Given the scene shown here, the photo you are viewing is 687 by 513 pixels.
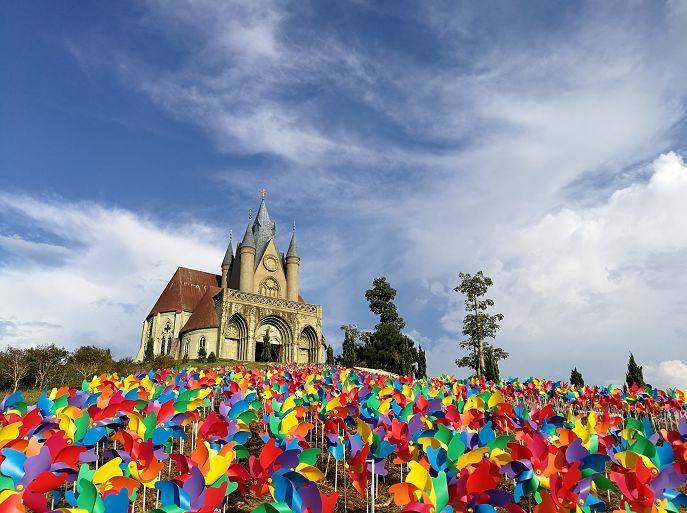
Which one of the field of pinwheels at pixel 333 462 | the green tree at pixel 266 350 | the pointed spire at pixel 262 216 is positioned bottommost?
the field of pinwheels at pixel 333 462

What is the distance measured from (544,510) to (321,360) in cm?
4807

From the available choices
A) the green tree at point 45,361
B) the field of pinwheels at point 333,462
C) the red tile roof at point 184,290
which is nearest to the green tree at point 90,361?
the green tree at point 45,361

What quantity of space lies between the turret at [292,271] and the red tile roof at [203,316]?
27.1ft

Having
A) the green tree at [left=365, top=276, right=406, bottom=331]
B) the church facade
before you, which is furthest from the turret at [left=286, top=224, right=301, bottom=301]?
the green tree at [left=365, top=276, right=406, bottom=331]

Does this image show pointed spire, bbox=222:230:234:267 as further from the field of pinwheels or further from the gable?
the field of pinwheels

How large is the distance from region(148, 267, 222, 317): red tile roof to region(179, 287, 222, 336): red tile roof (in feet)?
5.41

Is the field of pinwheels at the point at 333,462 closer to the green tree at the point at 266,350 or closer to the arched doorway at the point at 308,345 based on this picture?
the green tree at the point at 266,350

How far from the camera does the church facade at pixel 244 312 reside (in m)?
46.1

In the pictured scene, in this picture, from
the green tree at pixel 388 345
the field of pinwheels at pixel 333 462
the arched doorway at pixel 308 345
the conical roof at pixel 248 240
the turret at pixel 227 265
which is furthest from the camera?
the turret at pixel 227 265

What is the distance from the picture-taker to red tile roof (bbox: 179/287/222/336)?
45.8 metres

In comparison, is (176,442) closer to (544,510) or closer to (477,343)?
(544,510)

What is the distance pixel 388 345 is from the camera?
139ft

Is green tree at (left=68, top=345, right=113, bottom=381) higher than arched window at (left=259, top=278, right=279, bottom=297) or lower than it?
lower

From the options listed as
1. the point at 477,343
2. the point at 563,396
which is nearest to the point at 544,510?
the point at 563,396
